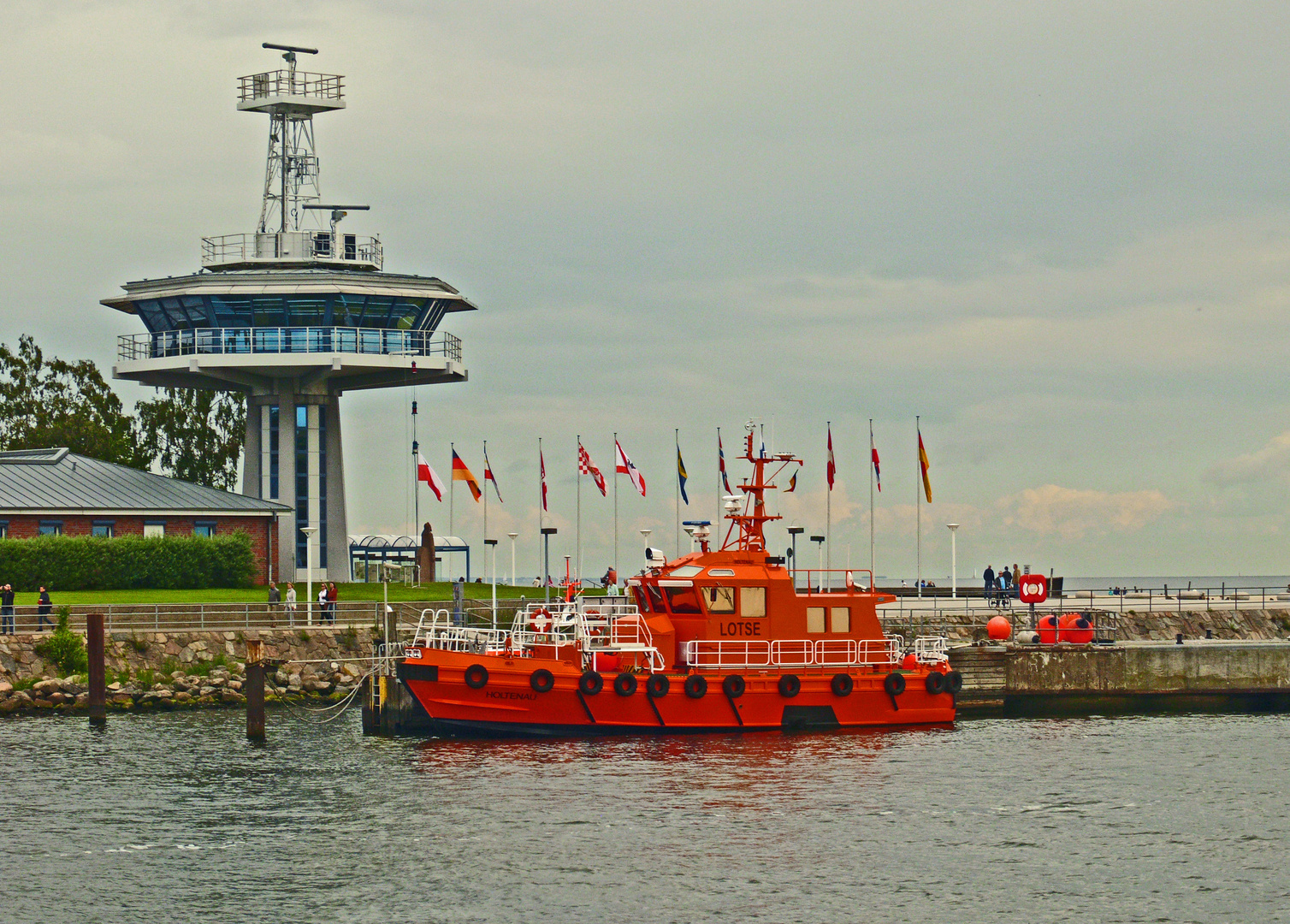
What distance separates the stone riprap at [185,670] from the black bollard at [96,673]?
2762 mm

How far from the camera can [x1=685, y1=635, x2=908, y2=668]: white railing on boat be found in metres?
40.6

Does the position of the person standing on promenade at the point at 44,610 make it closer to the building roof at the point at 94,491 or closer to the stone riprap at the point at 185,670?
the stone riprap at the point at 185,670

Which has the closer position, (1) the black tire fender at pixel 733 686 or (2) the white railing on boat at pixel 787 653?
(1) the black tire fender at pixel 733 686

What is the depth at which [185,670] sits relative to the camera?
50.2m

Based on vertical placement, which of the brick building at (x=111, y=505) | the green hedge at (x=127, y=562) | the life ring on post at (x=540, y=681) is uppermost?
the brick building at (x=111, y=505)

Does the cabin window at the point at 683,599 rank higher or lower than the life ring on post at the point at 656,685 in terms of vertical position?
higher

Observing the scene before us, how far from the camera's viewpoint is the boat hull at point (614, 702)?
127 ft

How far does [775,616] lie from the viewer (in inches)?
1622

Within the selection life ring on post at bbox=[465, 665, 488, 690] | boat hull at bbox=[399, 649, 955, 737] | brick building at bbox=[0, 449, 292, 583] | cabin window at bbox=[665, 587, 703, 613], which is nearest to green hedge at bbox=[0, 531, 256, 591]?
brick building at bbox=[0, 449, 292, 583]

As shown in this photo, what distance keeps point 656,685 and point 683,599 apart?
2677mm

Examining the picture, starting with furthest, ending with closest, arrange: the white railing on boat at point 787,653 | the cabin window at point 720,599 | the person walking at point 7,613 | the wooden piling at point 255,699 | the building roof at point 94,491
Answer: the building roof at point 94,491 → the person walking at point 7,613 → the cabin window at point 720,599 → the white railing on boat at point 787,653 → the wooden piling at point 255,699

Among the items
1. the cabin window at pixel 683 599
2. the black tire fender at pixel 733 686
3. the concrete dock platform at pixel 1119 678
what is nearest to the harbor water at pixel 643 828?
the black tire fender at pixel 733 686

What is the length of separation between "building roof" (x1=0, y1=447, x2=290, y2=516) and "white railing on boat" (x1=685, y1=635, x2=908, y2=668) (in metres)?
31.8

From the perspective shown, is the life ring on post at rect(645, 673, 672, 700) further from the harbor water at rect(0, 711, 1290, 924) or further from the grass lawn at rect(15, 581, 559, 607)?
the grass lawn at rect(15, 581, 559, 607)
